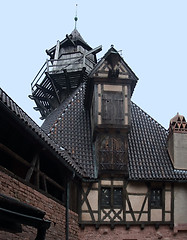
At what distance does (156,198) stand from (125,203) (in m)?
1.39

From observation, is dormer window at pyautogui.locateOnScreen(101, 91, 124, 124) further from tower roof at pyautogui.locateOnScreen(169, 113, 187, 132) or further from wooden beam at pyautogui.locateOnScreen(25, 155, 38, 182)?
wooden beam at pyautogui.locateOnScreen(25, 155, 38, 182)

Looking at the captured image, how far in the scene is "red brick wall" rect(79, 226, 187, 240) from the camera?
55.5 ft

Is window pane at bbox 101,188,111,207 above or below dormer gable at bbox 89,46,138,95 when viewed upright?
below

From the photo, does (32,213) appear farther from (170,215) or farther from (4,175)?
(170,215)

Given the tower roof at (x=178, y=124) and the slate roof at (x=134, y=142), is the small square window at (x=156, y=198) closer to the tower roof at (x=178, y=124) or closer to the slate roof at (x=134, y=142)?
the slate roof at (x=134, y=142)

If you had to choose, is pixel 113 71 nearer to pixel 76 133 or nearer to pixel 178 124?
pixel 76 133

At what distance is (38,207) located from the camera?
12.4 m

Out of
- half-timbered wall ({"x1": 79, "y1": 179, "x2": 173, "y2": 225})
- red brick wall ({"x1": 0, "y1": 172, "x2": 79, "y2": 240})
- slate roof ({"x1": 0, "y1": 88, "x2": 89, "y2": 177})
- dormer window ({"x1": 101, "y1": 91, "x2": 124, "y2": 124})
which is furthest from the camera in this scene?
dormer window ({"x1": 101, "y1": 91, "x2": 124, "y2": 124})

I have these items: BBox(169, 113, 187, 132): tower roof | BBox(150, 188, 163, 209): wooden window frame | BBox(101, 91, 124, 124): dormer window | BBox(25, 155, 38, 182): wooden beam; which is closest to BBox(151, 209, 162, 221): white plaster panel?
BBox(150, 188, 163, 209): wooden window frame

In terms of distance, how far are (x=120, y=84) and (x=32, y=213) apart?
1146cm

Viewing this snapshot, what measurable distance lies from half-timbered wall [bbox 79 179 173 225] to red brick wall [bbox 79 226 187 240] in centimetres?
28

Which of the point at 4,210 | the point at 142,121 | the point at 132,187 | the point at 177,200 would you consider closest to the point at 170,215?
the point at 177,200

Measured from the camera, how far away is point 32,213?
7797 mm

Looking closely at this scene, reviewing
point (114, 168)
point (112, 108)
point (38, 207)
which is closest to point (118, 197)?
point (114, 168)
